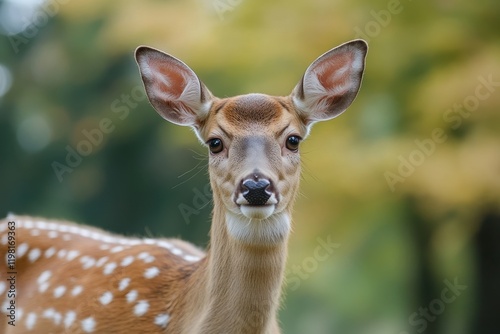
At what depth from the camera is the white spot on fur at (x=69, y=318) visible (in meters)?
5.61

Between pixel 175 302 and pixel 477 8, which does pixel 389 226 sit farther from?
pixel 175 302

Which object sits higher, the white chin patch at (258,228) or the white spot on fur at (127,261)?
the white chin patch at (258,228)

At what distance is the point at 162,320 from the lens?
5.33 meters

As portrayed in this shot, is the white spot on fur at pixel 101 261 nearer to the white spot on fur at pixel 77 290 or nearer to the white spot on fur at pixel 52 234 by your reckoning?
the white spot on fur at pixel 77 290

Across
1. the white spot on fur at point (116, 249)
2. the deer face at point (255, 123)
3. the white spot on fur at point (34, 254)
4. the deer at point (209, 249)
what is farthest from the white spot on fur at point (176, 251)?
the deer face at point (255, 123)

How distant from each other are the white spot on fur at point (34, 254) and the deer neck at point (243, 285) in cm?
157

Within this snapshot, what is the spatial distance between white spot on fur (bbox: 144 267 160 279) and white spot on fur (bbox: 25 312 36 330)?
0.69 metres

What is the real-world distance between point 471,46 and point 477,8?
39cm

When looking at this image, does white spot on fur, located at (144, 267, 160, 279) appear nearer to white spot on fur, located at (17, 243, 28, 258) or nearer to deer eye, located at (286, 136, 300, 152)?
white spot on fur, located at (17, 243, 28, 258)

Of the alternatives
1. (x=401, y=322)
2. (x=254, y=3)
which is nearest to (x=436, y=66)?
(x=254, y=3)

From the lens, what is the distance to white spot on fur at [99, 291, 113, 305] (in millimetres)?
5578

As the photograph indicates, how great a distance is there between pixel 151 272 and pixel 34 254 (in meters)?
0.88

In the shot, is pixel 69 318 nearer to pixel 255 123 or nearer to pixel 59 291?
pixel 59 291

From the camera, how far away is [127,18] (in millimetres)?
11789
